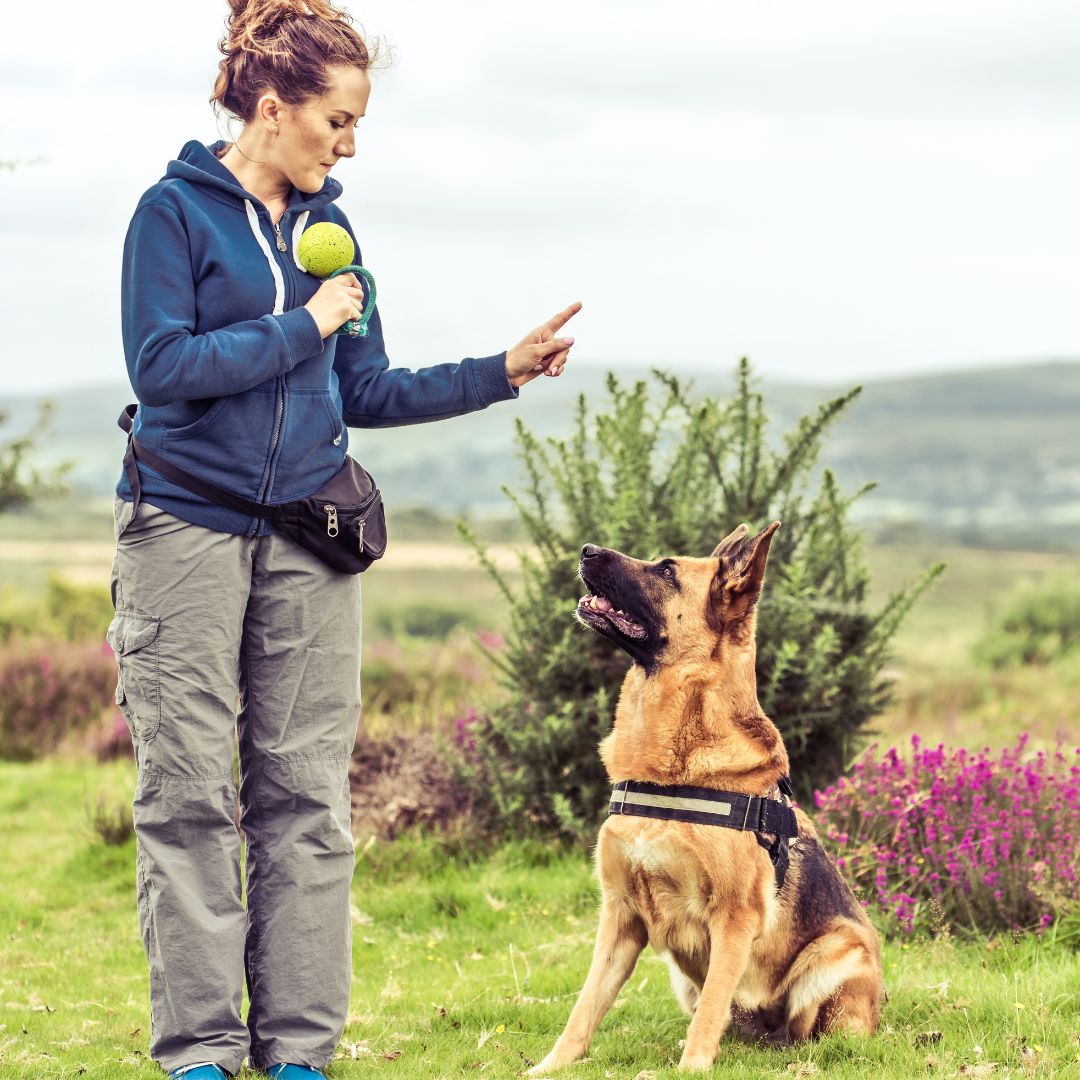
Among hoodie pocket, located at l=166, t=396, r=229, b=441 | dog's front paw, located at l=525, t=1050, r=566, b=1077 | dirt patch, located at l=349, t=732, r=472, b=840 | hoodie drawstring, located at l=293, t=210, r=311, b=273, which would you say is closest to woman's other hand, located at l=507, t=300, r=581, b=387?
hoodie drawstring, located at l=293, t=210, r=311, b=273

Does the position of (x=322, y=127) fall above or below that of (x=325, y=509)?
above

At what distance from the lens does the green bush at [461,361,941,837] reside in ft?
22.2

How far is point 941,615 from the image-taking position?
83.5 feet

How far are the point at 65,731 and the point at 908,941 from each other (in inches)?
320

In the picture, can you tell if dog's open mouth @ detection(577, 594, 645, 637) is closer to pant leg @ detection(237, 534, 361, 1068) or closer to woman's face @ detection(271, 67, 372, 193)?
pant leg @ detection(237, 534, 361, 1068)

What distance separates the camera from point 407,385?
399 cm

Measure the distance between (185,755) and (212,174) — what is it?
1.57m

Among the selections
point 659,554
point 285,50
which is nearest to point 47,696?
point 659,554

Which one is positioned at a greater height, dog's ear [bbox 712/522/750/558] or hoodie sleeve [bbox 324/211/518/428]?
hoodie sleeve [bbox 324/211/518/428]

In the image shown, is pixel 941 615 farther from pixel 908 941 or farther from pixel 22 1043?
pixel 22 1043

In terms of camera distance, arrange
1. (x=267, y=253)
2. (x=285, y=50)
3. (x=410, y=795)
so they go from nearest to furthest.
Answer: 1. (x=285, y=50)
2. (x=267, y=253)
3. (x=410, y=795)

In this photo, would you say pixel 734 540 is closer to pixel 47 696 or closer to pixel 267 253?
pixel 267 253

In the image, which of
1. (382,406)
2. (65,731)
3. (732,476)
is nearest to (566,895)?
(732,476)

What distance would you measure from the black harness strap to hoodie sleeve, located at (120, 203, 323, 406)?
1.60m
